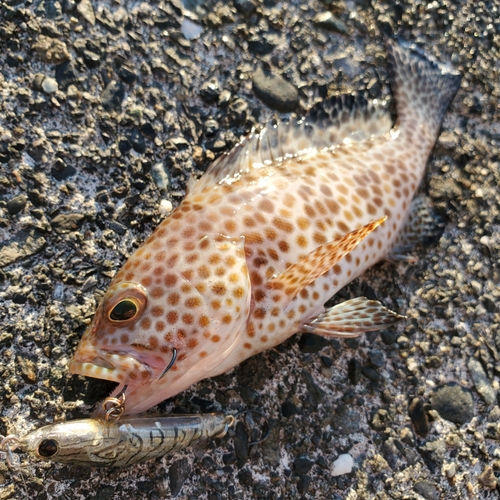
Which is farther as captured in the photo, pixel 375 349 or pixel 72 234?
pixel 375 349

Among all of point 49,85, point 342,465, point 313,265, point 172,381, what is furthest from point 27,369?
point 342,465

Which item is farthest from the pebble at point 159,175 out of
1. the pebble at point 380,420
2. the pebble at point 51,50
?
the pebble at point 380,420

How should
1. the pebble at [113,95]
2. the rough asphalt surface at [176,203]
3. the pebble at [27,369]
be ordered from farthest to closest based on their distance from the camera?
the pebble at [113,95] → the rough asphalt surface at [176,203] → the pebble at [27,369]

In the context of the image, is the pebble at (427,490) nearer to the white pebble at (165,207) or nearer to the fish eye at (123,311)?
the fish eye at (123,311)

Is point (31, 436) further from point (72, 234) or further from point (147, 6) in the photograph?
point (147, 6)

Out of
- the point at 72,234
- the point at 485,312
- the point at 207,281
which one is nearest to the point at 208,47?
the point at 72,234

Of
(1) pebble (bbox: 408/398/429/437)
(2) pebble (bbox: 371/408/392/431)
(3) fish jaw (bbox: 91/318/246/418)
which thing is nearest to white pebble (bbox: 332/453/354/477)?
(2) pebble (bbox: 371/408/392/431)

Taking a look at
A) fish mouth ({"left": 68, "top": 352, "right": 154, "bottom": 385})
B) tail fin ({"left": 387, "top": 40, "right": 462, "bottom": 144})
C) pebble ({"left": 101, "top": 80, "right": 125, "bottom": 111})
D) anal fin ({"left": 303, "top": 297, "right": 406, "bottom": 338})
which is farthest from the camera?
tail fin ({"left": 387, "top": 40, "right": 462, "bottom": 144})

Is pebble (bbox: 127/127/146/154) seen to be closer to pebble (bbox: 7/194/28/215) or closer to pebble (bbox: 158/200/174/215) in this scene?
pebble (bbox: 158/200/174/215)
